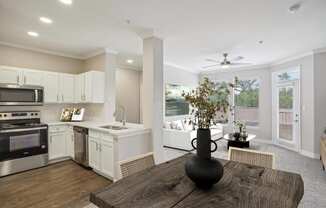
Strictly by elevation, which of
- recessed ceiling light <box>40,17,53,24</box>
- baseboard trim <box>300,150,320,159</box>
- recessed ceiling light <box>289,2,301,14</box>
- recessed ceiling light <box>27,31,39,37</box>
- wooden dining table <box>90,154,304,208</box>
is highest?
recessed ceiling light <box>27,31,39,37</box>

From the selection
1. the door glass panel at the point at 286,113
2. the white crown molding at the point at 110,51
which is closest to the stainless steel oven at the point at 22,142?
the white crown molding at the point at 110,51

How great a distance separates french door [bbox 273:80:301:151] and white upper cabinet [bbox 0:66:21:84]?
714 cm

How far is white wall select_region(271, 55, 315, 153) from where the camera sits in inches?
175

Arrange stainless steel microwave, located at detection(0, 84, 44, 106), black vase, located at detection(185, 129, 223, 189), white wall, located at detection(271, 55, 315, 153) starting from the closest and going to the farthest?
black vase, located at detection(185, 129, 223, 189), stainless steel microwave, located at detection(0, 84, 44, 106), white wall, located at detection(271, 55, 315, 153)

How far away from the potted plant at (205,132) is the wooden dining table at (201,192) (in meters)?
0.09

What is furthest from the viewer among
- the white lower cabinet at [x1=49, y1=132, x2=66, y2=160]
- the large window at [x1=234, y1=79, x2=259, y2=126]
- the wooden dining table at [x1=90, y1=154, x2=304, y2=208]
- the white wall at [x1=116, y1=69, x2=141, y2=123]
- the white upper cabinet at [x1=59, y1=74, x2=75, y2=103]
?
the large window at [x1=234, y1=79, x2=259, y2=126]

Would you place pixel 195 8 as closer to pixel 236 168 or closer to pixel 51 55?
pixel 236 168

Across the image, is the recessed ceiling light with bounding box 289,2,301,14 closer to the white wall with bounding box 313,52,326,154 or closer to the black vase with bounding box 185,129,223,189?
the black vase with bounding box 185,129,223,189

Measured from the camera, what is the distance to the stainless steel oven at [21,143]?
10.5 ft

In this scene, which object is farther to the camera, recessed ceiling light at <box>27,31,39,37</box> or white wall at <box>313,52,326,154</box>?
white wall at <box>313,52,326,154</box>

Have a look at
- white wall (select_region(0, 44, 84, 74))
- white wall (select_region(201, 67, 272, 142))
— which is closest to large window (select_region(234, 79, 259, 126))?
white wall (select_region(201, 67, 272, 142))

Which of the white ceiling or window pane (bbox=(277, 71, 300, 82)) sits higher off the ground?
the white ceiling

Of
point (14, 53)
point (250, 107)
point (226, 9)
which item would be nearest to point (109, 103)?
point (14, 53)

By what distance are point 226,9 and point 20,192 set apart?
4198 millimetres
